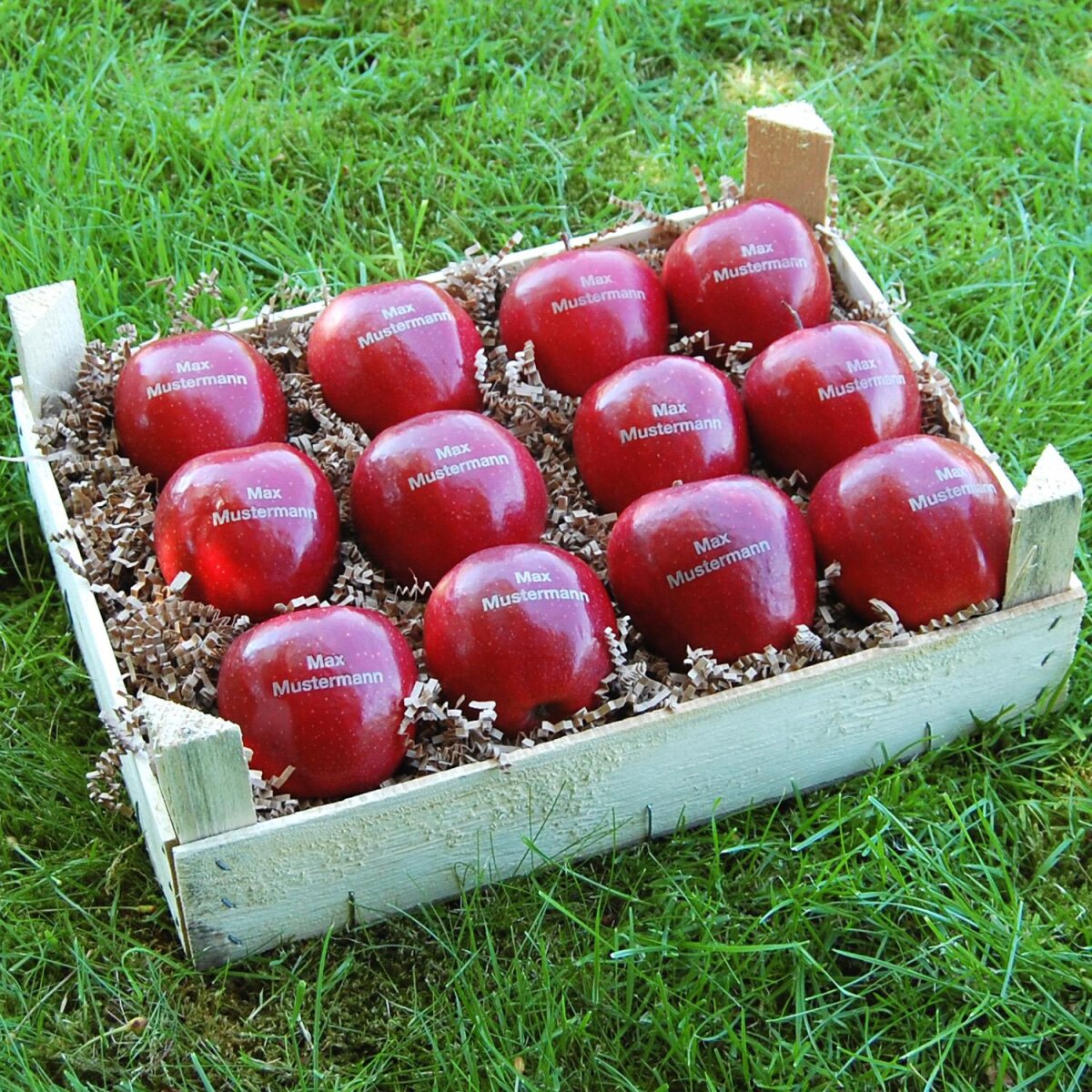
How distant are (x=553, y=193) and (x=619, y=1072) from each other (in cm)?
223

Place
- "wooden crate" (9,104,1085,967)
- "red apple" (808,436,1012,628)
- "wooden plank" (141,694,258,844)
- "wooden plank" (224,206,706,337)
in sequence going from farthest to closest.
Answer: "wooden plank" (224,206,706,337) < "red apple" (808,436,1012,628) < "wooden crate" (9,104,1085,967) < "wooden plank" (141,694,258,844)

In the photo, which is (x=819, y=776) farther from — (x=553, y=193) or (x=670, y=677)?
(x=553, y=193)

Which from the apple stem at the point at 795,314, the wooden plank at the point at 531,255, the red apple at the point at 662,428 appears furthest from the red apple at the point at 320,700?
the apple stem at the point at 795,314

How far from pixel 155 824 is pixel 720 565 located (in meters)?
0.92

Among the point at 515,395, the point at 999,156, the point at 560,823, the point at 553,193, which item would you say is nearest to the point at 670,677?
the point at 560,823

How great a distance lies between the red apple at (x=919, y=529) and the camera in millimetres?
2518

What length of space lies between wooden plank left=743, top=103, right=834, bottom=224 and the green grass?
50 centimetres

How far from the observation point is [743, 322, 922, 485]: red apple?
2.73 meters

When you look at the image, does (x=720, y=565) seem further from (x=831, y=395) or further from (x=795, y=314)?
(x=795, y=314)

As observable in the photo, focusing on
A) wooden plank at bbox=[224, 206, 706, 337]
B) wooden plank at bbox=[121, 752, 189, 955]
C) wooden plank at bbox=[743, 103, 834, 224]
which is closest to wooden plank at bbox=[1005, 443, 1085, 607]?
wooden plank at bbox=[743, 103, 834, 224]

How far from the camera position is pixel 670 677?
2512 mm

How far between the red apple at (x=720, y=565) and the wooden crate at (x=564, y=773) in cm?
11

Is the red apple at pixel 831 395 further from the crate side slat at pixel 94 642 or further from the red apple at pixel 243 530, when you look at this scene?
the crate side slat at pixel 94 642

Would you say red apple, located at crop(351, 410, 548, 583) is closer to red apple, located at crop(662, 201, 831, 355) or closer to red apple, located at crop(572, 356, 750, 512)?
red apple, located at crop(572, 356, 750, 512)
